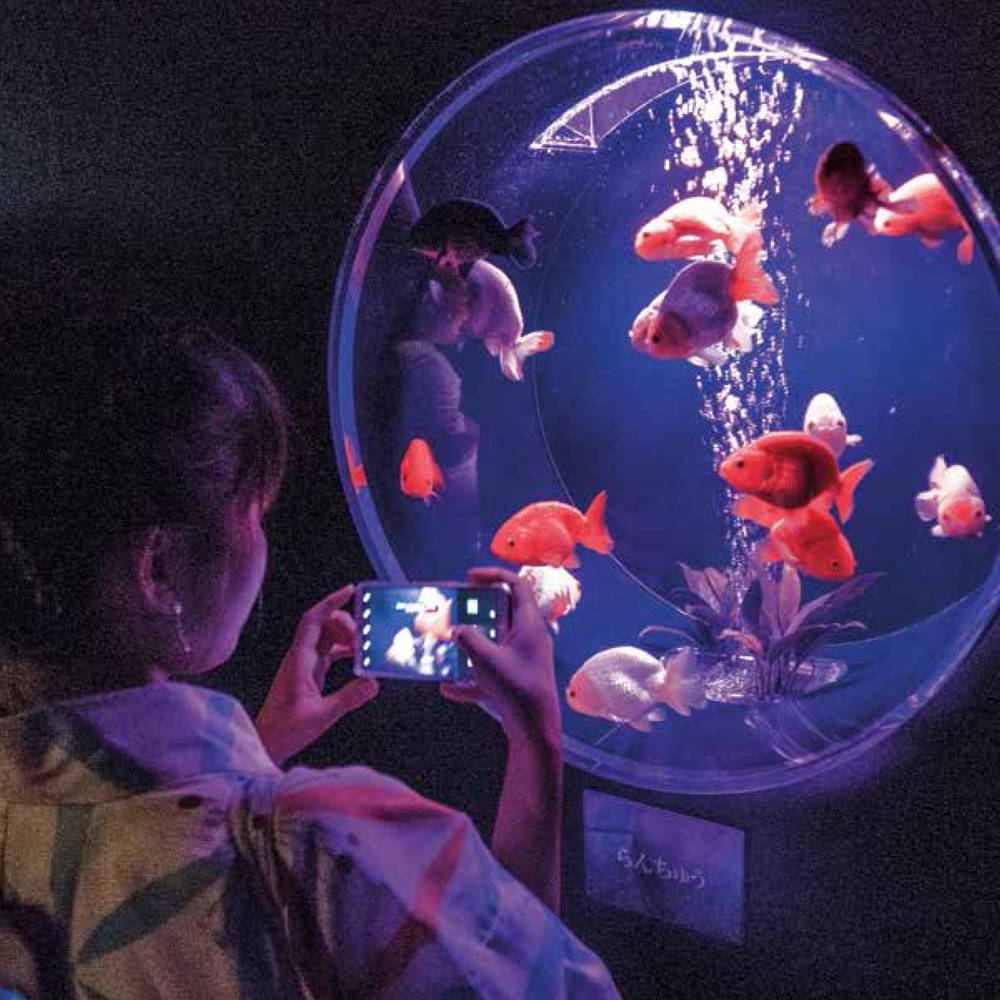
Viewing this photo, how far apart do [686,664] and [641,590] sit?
8.7 inches

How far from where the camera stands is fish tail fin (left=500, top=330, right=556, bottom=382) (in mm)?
1764

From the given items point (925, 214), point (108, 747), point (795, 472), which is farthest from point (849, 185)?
point (108, 747)

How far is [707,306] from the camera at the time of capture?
1.41 meters

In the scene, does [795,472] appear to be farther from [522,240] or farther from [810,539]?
[522,240]

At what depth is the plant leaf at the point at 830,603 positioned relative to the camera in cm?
144

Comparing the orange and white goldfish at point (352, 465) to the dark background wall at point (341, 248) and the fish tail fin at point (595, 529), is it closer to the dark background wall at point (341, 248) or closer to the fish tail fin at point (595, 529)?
the dark background wall at point (341, 248)

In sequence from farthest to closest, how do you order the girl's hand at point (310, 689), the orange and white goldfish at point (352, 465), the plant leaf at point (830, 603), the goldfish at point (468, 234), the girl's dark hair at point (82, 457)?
1. the orange and white goldfish at point (352, 465)
2. the girl's hand at point (310, 689)
3. the goldfish at point (468, 234)
4. the plant leaf at point (830, 603)
5. the girl's dark hair at point (82, 457)

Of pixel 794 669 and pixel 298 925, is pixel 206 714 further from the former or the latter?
pixel 794 669

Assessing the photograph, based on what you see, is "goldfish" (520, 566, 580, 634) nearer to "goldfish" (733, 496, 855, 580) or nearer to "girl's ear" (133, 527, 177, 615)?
"goldfish" (733, 496, 855, 580)

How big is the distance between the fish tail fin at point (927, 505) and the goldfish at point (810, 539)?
104mm

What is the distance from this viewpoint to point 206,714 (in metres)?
1.11

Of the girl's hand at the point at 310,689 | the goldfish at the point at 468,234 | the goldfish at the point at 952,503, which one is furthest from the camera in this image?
the girl's hand at the point at 310,689

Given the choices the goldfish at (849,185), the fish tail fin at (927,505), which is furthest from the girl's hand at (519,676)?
the goldfish at (849,185)

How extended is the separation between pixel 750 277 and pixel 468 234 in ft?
1.41
